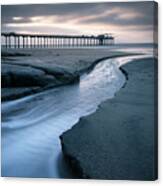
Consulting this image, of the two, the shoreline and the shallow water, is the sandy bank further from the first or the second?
the shoreline

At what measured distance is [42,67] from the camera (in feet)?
8.87

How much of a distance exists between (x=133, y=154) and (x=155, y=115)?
0.23 m

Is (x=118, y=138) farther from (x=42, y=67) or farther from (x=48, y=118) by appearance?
(x=42, y=67)

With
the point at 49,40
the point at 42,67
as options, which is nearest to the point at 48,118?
the point at 42,67

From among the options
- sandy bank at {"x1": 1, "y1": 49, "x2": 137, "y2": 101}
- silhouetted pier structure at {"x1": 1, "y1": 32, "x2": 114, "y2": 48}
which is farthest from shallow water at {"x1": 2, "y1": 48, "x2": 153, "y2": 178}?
silhouetted pier structure at {"x1": 1, "y1": 32, "x2": 114, "y2": 48}

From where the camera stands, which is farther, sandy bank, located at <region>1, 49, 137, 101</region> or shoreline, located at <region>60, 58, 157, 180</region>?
sandy bank, located at <region>1, 49, 137, 101</region>

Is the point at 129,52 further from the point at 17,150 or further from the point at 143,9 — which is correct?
the point at 17,150

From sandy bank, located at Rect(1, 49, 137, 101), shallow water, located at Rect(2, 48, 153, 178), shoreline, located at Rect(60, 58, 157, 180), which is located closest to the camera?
shoreline, located at Rect(60, 58, 157, 180)

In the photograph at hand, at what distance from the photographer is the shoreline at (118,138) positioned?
233cm

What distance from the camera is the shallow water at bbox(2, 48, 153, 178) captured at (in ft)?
8.09

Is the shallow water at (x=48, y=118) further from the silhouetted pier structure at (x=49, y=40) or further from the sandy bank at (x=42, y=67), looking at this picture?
the silhouetted pier structure at (x=49, y=40)

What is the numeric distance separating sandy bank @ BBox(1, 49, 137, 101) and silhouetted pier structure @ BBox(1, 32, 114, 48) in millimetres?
38

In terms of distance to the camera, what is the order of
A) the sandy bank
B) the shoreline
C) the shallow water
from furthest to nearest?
1. the sandy bank
2. the shallow water
3. the shoreline

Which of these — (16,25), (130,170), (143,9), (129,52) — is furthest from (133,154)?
(16,25)
